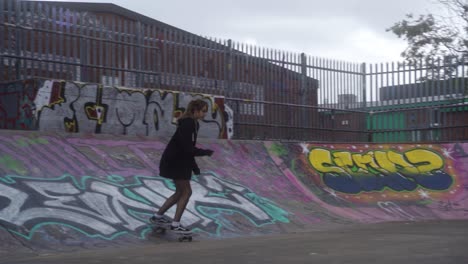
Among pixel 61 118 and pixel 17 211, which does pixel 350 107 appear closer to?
pixel 61 118

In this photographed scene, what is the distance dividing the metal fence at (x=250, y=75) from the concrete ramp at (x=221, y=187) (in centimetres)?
160

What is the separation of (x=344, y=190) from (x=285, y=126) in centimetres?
296

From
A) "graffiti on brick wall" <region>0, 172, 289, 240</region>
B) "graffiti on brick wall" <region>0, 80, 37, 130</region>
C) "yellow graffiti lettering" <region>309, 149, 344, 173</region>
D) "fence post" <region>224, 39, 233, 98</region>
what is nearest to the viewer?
"graffiti on brick wall" <region>0, 172, 289, 240</region>

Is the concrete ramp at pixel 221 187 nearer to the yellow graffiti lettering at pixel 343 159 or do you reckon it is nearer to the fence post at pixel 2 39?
the yellow graffiti lettering at pixel 343 159

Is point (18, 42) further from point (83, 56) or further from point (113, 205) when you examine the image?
point (113, 205)

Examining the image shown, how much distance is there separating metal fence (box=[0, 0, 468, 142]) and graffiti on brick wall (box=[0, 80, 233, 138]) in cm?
59

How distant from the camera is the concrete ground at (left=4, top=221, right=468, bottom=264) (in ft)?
19.2

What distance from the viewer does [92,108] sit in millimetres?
10930

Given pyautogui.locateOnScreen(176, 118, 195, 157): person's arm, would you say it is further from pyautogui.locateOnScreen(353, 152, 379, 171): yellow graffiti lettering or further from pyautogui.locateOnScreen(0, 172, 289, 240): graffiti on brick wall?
pyautogui.locateOnScreen(353, 152, 379, 171): yellow graffiti lettering

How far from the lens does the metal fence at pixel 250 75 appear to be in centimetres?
1105

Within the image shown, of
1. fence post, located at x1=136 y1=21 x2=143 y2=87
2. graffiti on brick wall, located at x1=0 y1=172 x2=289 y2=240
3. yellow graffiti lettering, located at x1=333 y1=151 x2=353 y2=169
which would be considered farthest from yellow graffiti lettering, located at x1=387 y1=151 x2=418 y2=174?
fence post, located at x1=136 y1=21 x2=143 y2=87

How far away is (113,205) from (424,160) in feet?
26.7

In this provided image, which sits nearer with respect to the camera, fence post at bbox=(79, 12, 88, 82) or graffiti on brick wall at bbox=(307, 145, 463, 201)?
fence post at bbox=(79, 12, 88, 82)

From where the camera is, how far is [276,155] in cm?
1262
